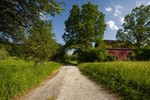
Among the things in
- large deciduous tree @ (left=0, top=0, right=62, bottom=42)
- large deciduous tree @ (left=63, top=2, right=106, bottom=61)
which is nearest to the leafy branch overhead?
large deciduous tree @ (left=63, top=2, right=106, bottom=61)

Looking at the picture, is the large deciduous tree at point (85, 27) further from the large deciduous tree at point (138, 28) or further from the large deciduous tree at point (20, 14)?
the large deciduous tree at point (20, 14)

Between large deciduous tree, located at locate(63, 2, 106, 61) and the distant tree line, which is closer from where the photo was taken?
the distant tree line

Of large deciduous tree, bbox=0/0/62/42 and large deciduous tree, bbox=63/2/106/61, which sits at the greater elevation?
large deciduous tree, bbox=63/2/106/61

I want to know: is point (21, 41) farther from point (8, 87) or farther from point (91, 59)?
point (91, 59)

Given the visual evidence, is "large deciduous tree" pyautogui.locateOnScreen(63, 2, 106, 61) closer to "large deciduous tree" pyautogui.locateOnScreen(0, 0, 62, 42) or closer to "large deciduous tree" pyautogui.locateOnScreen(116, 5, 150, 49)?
"large deciduous tree" pyautogui.locateOnScreen(116, 5, 150, 49)

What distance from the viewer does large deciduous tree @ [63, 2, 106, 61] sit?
56562mm

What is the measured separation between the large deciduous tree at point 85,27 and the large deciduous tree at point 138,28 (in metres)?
5.81

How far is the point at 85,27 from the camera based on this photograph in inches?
2243

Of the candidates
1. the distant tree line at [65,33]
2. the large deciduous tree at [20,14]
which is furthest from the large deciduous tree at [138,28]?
the large deciduous tree at [20,14]

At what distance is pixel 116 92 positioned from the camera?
37.9ft

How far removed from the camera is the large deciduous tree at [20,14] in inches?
579

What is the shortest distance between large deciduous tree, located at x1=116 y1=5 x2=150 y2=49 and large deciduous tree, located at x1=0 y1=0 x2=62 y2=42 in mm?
43203

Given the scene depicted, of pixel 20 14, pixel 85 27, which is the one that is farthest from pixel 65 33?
pixel 20 14

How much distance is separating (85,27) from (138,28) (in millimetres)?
12605
